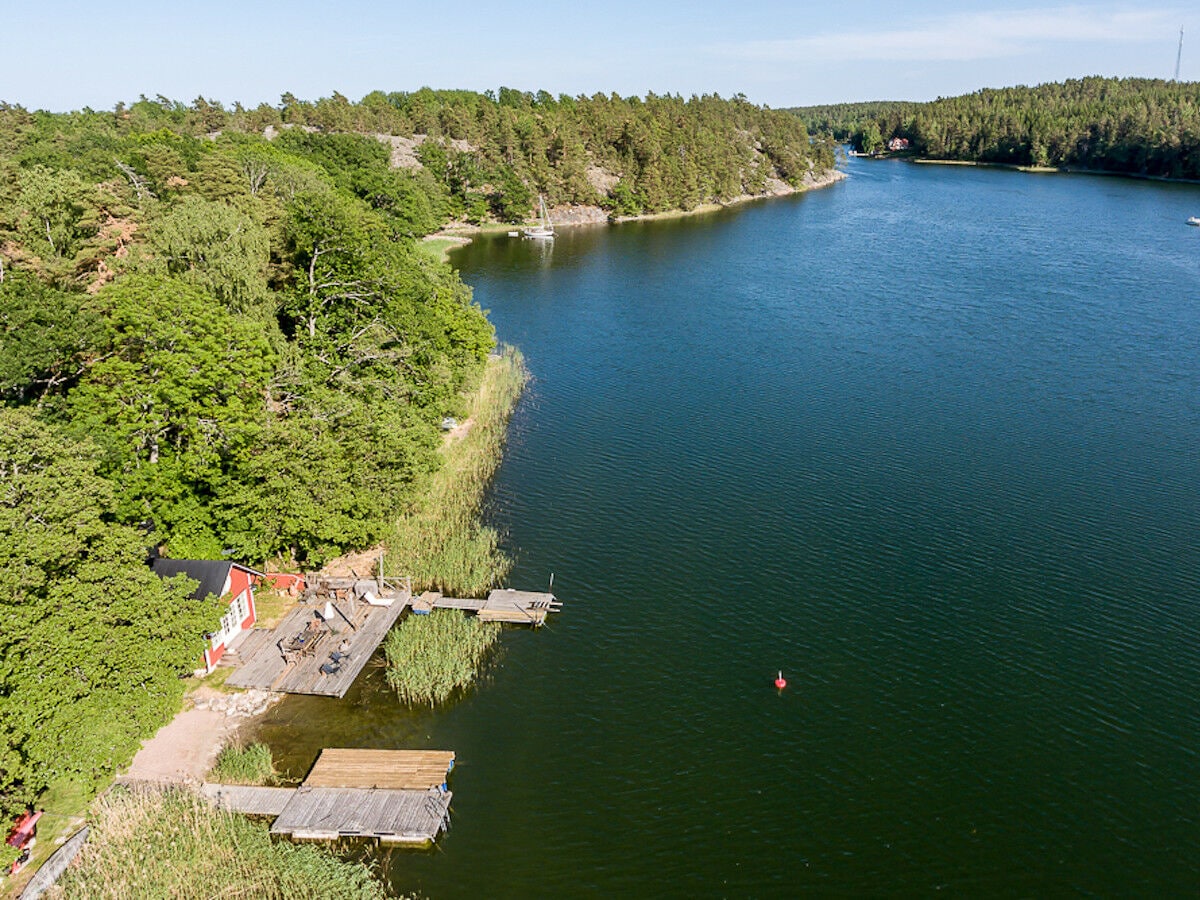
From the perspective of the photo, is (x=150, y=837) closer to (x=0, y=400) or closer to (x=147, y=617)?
(x=147, y=617)

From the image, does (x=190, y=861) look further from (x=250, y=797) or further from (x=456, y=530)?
(x=456, y=530)

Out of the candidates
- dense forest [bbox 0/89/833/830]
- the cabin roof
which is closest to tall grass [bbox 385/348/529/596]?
dense forest [bbox 0/89/833/830]

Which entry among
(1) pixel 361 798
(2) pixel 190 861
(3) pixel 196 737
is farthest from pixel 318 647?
(2) pixel 190 861

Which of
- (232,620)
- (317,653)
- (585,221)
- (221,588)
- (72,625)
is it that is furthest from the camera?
(585,221)

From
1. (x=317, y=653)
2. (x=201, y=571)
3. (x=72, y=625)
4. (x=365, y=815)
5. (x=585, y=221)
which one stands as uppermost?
(x=585, y=221)

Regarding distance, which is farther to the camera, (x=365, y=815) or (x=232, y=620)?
(x=232, y=620)

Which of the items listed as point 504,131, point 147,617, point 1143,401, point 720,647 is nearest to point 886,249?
point 1143,401
